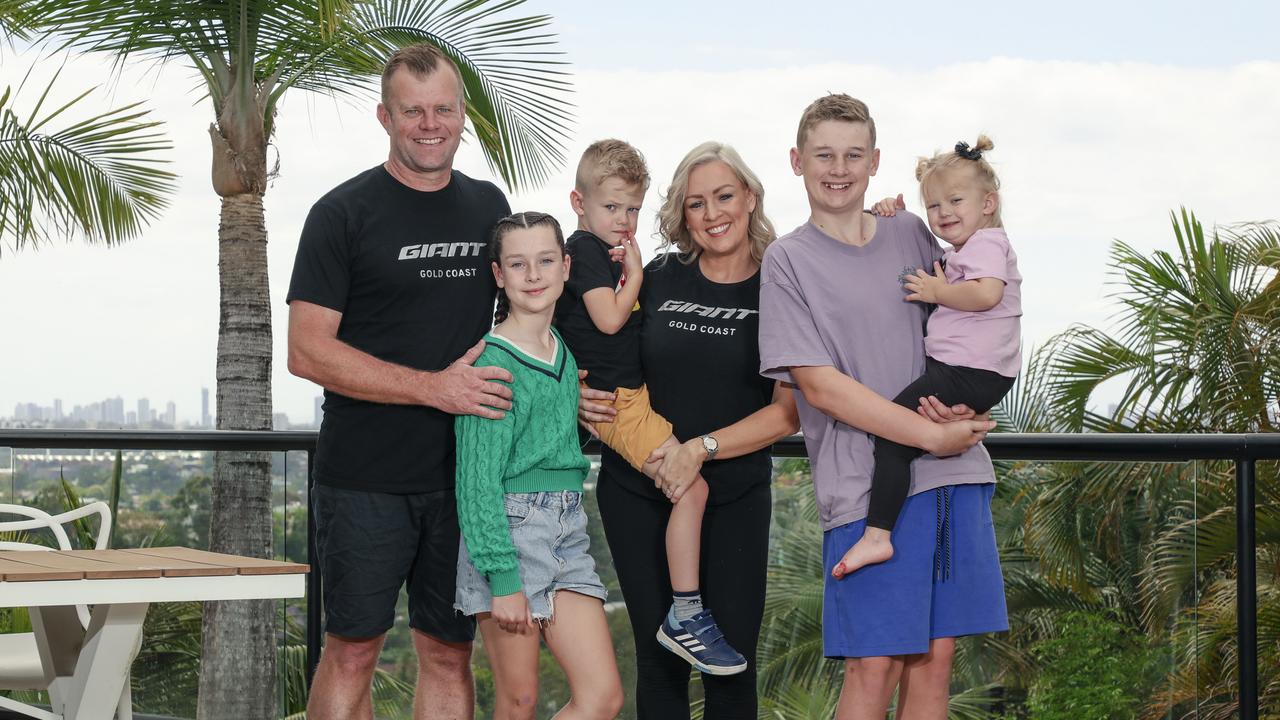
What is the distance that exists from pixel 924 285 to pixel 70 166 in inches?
327

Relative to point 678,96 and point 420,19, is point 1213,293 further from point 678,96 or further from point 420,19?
point 678,96

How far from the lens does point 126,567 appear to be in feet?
8.18

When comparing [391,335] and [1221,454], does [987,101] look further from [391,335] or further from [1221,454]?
[391,335]

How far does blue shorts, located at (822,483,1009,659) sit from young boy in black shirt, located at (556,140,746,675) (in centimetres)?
29

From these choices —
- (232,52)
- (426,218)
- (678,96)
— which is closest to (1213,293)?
(232,52)

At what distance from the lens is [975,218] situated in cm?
254

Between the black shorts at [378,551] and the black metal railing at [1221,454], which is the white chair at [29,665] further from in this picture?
the black metal railing at [1221,454]

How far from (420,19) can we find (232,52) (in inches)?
53.6

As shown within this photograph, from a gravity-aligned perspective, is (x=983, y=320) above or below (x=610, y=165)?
below

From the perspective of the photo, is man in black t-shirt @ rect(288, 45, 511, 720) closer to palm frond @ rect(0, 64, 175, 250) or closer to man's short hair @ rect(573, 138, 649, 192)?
man's short hair @ rect(573, 138, 649, 192)

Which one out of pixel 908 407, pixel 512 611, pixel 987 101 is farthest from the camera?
pixel 987 101

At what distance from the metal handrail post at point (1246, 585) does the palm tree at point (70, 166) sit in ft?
26.6

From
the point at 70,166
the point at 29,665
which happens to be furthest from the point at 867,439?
the point at 70,166

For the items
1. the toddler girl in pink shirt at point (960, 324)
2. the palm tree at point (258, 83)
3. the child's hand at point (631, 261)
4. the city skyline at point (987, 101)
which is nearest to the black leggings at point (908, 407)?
the toddler girl in pink shirt at point (960, 324)
